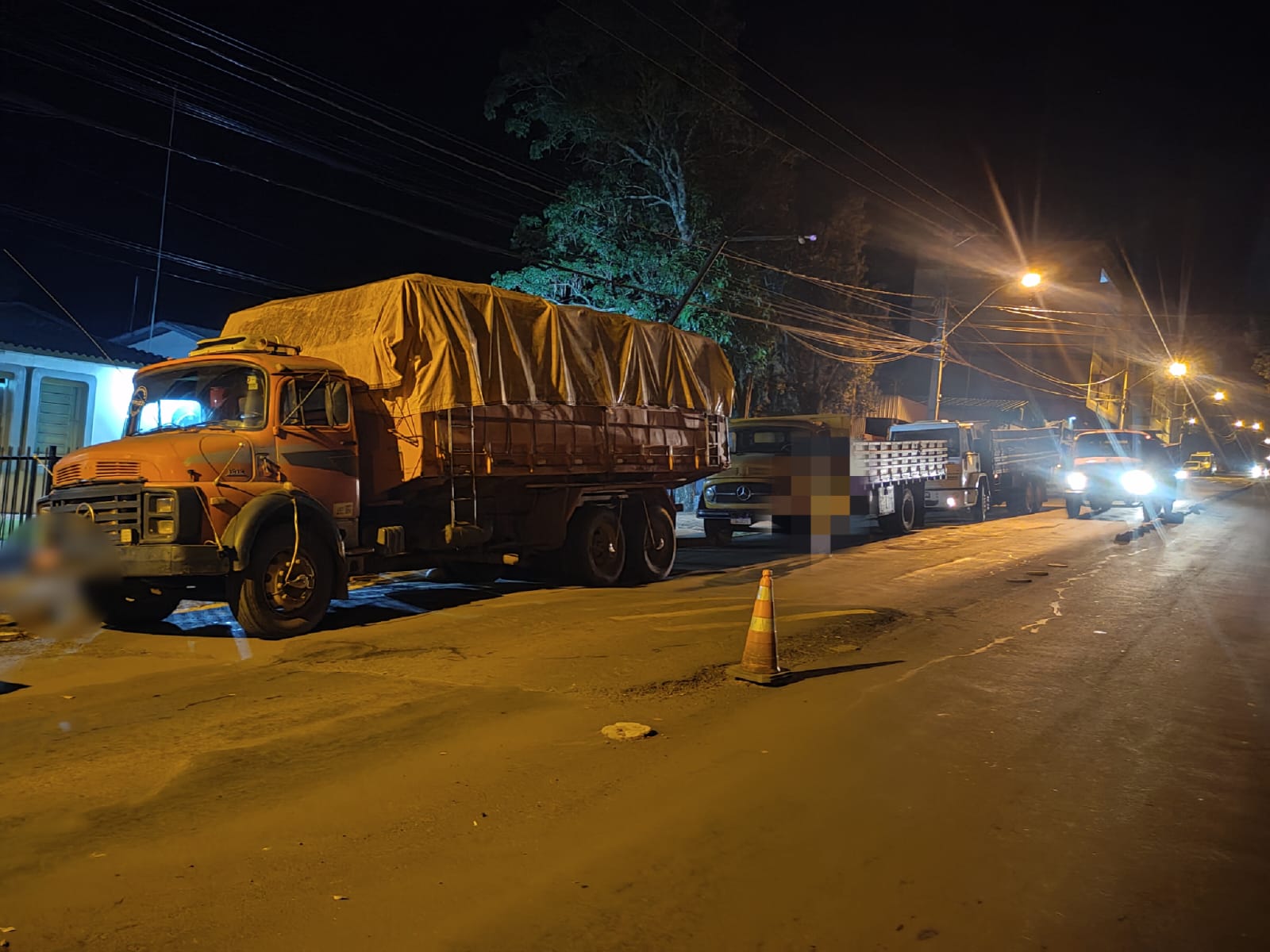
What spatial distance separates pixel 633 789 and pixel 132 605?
636cm

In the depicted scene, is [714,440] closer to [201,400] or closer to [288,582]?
[288,582]

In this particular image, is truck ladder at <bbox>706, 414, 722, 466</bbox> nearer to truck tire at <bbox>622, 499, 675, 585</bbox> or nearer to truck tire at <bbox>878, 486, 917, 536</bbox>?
truck tire at <bbox>622, 499, 675, 585</bbox>

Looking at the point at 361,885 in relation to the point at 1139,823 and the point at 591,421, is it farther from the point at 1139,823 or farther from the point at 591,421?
the point at 591,421

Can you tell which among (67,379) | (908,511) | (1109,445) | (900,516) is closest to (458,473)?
(67,379)

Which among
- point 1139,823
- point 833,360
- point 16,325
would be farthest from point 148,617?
point 833,360

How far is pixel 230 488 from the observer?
8180 mm

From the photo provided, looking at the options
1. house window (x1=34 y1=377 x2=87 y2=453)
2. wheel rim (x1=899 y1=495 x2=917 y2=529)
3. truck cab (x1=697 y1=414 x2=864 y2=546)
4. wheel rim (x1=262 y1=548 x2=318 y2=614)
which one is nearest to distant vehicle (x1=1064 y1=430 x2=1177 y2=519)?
wheel rim (x1=899 y1=495 x2=917 y2=529)

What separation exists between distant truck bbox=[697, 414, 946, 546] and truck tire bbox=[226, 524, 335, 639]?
10045 millimetres

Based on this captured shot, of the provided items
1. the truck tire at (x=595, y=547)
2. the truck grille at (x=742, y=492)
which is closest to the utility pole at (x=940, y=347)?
the truck grille at (x=742, y=492)

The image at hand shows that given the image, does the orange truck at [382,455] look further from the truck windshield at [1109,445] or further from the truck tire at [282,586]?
the truck windshield at [1109,445]

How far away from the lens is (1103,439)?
25.0 m

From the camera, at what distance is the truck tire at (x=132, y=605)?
27.4 feet

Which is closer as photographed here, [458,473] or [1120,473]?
[458,473]

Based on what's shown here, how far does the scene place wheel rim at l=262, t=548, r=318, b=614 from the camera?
828cm
